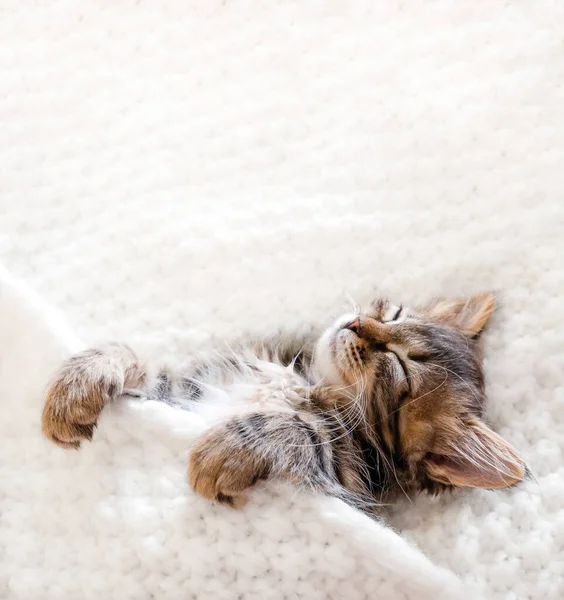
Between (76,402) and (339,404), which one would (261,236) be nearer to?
(339,404)

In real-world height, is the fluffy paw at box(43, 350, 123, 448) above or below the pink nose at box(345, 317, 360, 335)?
above

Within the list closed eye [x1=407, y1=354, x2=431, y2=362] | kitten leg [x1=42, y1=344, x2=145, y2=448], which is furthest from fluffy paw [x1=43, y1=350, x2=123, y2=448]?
closed eye [x1=407, y1=354, x2=431, y2=362]

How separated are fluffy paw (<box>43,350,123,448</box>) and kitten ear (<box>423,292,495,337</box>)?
77cm

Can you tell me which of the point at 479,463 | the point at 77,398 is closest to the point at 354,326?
the point at 479,463

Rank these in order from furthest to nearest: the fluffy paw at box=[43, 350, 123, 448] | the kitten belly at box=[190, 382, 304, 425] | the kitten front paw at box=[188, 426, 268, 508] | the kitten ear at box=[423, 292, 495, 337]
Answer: the kitten ear at box=[423, 292, 495, 337] → the kitten belly at box=[190, 382, 304, 425] → the fluffy paw at box=[43, 350, 123, 448] → the kitten front paw at box=[188, 426, 268, 508]

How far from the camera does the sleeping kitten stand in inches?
42.4

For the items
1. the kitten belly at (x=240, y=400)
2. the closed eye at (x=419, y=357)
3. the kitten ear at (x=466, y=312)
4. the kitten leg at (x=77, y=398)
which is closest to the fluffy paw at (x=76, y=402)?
the kitten leg at (x=77, y=398)

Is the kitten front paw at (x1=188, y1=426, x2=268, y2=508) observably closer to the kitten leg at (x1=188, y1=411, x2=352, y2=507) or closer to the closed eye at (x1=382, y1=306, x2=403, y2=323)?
the kitten leg at (x1=188, y1=411, x2=352, y2=507)

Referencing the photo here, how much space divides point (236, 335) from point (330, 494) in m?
0.51

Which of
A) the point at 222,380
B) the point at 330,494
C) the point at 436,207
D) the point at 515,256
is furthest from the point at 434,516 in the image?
the point at 436,207

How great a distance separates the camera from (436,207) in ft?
5.08

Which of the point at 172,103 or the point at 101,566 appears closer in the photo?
the point at 101,566

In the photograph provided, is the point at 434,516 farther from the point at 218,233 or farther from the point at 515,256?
the point at 218,233

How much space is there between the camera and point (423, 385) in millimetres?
1273
